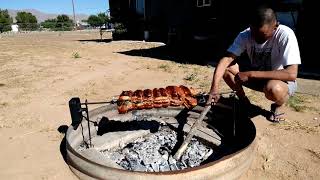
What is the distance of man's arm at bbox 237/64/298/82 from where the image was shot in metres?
4.65

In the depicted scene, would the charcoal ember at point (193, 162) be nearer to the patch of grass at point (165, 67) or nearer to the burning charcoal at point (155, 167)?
the burning charcoal at point (155, 167)

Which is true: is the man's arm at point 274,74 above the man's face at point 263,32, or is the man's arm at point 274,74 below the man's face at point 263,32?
below

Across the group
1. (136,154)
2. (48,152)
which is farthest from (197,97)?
(48,152)

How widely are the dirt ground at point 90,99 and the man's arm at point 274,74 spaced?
1.01m

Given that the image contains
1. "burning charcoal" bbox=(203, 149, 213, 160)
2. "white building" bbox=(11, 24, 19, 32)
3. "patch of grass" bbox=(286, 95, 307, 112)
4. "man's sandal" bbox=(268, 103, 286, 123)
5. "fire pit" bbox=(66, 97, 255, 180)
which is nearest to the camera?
"fire pit" bbox=(66, 97, 255, 180)

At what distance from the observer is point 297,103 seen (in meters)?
6.67

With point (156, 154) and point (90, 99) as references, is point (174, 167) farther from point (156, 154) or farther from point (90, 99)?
point (90, 99)

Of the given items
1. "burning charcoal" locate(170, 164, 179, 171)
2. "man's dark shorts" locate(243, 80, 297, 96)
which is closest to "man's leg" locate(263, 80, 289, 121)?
"man's dark shorts" locate(243, 80, 297, 96)

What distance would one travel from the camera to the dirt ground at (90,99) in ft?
14.1

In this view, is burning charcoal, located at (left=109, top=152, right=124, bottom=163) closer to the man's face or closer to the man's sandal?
the man's face

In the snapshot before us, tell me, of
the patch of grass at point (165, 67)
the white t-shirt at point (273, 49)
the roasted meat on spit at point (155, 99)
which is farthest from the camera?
the patch of grass at point (165, 67)

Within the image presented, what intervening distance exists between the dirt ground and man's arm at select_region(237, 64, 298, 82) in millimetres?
1009

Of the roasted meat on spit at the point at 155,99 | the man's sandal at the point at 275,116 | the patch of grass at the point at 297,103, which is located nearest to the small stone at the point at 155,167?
the roasted meat on spit at the point at 155,99

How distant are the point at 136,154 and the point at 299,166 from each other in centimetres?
219
